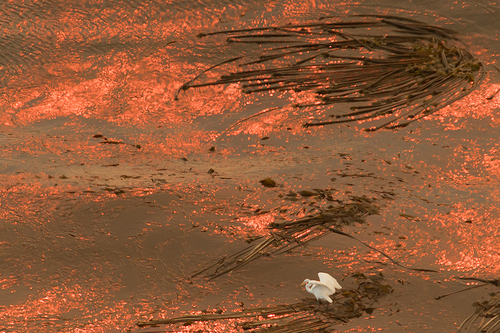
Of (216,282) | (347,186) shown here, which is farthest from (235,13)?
(216,282)

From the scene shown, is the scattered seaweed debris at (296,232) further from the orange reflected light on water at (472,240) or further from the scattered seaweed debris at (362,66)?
the scattered seaweed debris at (362,66)

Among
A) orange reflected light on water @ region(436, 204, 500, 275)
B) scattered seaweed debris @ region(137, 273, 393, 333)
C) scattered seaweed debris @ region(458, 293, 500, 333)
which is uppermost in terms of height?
orange reflected light on water @ region(436, 204, 500, 275)

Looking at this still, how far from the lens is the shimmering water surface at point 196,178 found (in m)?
1.99

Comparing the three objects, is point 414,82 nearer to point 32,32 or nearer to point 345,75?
point 345,75

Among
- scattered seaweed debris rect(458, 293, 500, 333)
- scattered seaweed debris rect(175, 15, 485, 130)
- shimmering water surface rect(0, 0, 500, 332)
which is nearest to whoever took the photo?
scattered seaweed debris rect(458, 293, 500, 333)

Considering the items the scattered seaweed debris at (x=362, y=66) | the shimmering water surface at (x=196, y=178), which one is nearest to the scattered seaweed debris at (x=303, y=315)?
the shimmering water surface at (x=196, y=178)

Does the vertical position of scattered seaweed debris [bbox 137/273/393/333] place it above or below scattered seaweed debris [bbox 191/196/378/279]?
below

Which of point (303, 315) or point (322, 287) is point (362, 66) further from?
point (303, 315)

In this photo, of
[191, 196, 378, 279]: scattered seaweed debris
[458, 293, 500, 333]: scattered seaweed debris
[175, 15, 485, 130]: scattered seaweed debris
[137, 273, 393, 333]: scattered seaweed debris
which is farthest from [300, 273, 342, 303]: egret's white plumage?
[175, 15, 485, 130]: scattered seaweed debris

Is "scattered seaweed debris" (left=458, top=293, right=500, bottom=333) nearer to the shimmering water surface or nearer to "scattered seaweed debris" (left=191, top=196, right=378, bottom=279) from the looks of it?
the shimmering water surface

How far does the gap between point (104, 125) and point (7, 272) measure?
1.24m

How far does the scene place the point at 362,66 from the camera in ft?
10.4

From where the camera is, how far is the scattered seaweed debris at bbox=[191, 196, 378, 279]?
6.85 feet

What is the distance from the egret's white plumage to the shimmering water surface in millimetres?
106
